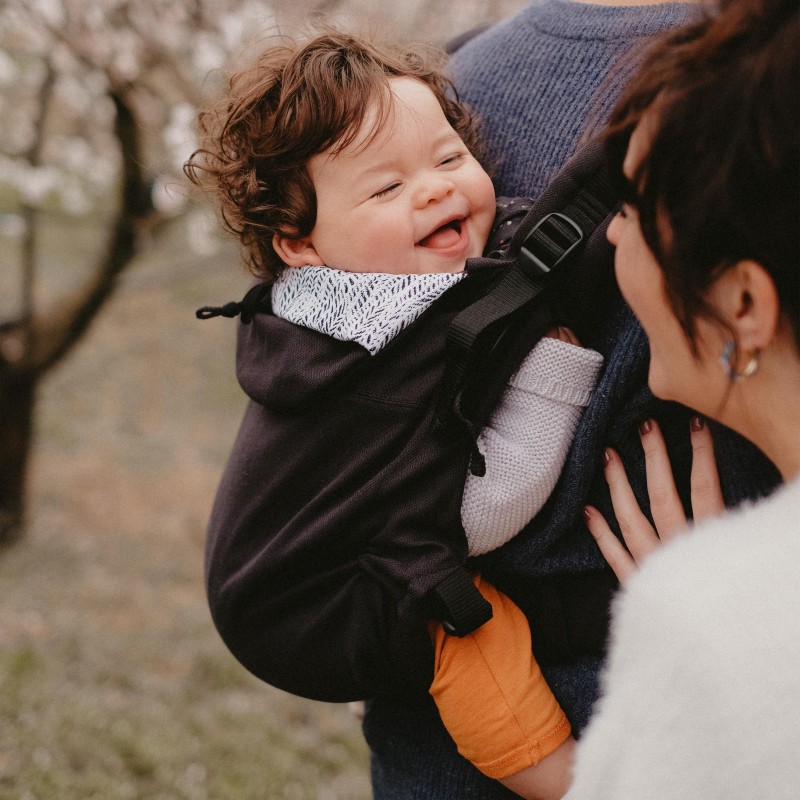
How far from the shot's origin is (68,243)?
9.11m

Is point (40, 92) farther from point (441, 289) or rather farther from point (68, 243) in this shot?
point (68, 243)

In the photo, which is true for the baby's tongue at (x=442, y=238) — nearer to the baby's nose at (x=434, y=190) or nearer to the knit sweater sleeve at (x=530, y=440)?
the baby's nose at (x=434, y=190)

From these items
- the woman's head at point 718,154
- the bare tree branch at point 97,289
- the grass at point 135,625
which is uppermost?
the woman's head at point 718,154

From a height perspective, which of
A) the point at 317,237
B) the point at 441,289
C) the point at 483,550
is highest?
the point at 441,289

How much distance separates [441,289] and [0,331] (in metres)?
4.15

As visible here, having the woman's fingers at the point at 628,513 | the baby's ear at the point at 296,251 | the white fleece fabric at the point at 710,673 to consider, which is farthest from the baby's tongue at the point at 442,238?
the white fleece fabric at the point at 710,673

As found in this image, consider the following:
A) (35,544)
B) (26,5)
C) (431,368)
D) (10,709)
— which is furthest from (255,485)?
(35,544)

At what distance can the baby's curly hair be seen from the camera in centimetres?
164

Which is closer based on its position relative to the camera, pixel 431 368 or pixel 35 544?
pixel 431 368

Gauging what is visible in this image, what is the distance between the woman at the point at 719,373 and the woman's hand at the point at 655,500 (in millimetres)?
198

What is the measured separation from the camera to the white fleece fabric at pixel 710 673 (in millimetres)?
945

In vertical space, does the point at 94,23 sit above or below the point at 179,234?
above

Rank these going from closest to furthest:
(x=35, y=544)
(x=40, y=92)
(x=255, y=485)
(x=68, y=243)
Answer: (x=255, y=485)
(x=40, y=92)
(x=35, y=544)
(x=68, y=243)

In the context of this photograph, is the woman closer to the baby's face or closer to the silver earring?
the silver earring
